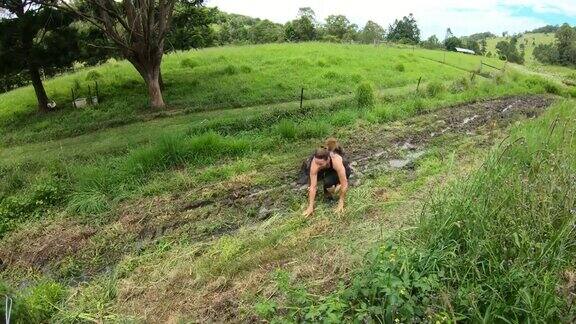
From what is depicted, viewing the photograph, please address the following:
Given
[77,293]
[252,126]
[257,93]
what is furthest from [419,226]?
[257,93]

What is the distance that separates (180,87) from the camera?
15422 mm

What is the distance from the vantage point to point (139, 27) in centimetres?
1163

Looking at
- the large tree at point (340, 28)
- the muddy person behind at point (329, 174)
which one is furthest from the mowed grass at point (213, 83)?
the large tree at point (340, 28)

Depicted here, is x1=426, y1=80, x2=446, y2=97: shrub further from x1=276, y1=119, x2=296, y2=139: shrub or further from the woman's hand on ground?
the woman's hand on ground

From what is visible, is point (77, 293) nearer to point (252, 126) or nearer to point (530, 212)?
point (530, 212)

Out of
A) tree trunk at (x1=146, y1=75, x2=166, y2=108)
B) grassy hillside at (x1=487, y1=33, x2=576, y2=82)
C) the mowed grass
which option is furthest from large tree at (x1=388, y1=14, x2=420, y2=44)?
tree trunk at (x1=146, y1=75, x2=166, y2=108)

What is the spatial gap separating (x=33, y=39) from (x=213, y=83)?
5.65m

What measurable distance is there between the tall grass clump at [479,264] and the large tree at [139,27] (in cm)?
968

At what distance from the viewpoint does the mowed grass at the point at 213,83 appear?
41.8ft

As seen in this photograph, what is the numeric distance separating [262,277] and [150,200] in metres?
3.38

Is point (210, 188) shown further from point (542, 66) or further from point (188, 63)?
point (542, 66)

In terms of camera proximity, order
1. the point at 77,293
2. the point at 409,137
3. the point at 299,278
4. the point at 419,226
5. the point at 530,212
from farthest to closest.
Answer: the point at 409,137
the point at 77,293
the point at 299,278
the point at 419,226
the point at 530,212

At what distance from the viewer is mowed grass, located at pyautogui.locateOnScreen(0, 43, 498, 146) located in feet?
41.8

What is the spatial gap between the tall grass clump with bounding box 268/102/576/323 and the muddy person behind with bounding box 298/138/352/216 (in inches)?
90.5
